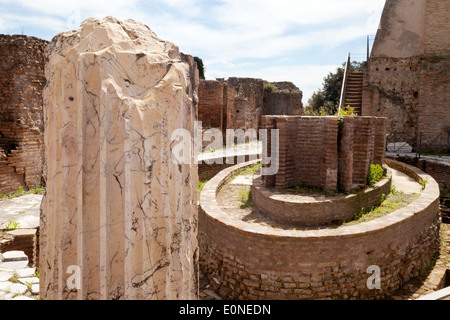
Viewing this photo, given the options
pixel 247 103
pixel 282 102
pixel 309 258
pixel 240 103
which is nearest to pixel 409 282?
pixel 309 258

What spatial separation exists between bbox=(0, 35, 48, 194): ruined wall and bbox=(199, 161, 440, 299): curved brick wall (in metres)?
6.06

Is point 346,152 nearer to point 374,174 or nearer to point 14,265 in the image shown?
point 374,174

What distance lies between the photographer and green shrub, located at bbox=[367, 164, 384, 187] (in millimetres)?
6057

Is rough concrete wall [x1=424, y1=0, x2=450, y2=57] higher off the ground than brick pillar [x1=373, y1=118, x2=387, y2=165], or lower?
higher

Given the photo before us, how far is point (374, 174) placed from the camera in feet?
20.6

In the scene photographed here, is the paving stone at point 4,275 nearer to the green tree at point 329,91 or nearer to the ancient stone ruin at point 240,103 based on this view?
the ancient stone ruin at point 240,103

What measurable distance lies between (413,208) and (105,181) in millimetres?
5240

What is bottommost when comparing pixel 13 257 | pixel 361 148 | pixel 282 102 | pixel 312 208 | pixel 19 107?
pixel 13 257

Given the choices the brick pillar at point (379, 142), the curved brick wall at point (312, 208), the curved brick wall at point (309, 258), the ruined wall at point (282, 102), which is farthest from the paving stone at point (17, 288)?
the ruined wall at point (282, 102)

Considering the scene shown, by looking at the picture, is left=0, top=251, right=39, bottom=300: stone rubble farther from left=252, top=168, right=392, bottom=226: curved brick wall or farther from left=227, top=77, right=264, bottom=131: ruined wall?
left=227, top=77, right=264, bottom=131: ruined wall

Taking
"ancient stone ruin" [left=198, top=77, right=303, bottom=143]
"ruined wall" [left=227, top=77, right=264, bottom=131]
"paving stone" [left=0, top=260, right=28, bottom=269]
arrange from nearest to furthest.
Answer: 1. "paving stone" [left=0, top=260, right=28, bottom=269]
2. "ancient stone ruin" [left=198, top=77, right=303, bottom=143]
3. "ruined wall" [left=227, top=77, right=264, bottom=131]

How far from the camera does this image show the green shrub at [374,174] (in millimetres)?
6057

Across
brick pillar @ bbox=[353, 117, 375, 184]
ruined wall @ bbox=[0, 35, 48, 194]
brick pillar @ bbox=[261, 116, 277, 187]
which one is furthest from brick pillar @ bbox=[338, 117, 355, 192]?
ruined wall @ bbox=[0, 35, 48, 194]

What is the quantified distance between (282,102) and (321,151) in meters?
15.8
